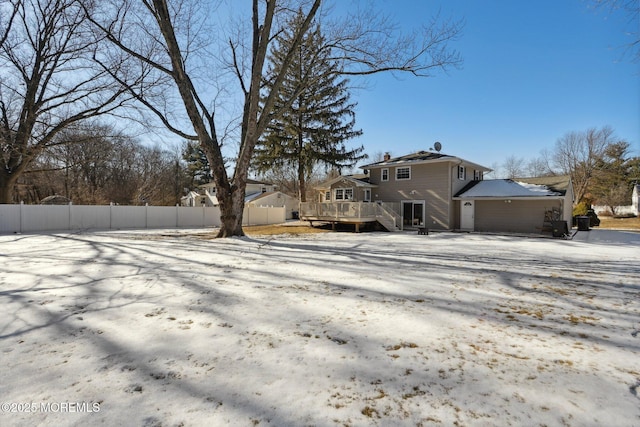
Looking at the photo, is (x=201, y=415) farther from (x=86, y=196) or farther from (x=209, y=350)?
(x=86, y=196)

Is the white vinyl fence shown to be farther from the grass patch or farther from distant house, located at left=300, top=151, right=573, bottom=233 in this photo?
the grass patch

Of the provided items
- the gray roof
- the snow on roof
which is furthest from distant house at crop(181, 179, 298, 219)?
the snow on roof

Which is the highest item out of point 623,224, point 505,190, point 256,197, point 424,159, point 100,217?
point 424,159

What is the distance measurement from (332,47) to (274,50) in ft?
42.3

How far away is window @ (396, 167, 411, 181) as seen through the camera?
19.7 meters

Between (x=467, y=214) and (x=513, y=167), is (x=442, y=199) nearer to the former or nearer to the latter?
(x=467, y=214)

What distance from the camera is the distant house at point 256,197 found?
112 feet

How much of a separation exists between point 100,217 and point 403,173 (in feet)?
60.0

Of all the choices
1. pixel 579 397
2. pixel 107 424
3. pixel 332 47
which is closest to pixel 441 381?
pixel 579 397

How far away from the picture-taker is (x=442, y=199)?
60.4ft

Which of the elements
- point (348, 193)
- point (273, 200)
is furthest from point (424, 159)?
point (273, 200)

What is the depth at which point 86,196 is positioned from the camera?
91.2 ft

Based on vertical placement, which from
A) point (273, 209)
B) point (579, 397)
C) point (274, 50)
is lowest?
point (579, 397)

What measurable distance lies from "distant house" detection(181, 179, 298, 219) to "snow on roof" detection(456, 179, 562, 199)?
68.0ft
